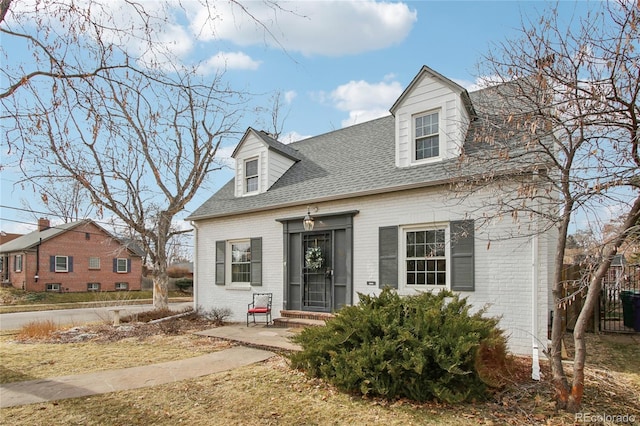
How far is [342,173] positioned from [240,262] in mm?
4453

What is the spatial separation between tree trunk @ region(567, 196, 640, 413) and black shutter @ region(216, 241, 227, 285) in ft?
33.0

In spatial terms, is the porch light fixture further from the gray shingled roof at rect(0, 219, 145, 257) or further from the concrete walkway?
the gray shingled roof at rect(0, 219, 145, 257)

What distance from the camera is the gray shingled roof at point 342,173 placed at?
8602 mm

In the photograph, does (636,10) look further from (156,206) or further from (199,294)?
(156,206)

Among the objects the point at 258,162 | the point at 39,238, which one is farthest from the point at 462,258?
the point at 39,238

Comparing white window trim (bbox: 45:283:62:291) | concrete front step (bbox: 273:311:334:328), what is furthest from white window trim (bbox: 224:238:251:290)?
white window trim (bbox: 45:283:62:291)

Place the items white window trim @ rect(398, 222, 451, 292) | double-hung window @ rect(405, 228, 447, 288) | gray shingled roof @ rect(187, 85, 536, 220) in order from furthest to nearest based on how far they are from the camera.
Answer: gray shingled roof @ rect(187, 85, 536, 220) → double-hung window @ rect(405, 228, 447, 288) → white window trim @ rect(398, 222, 451, 292)

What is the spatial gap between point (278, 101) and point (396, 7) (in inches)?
689

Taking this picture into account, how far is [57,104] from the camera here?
13.0 feet

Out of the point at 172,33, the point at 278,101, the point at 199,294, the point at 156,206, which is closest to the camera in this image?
the point at 172,33

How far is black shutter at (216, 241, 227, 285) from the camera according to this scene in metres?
12.4

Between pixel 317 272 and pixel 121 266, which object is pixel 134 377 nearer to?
pixel 317 272

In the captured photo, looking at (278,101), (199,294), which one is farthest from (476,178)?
(278,101)

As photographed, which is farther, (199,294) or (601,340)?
(199,294)
